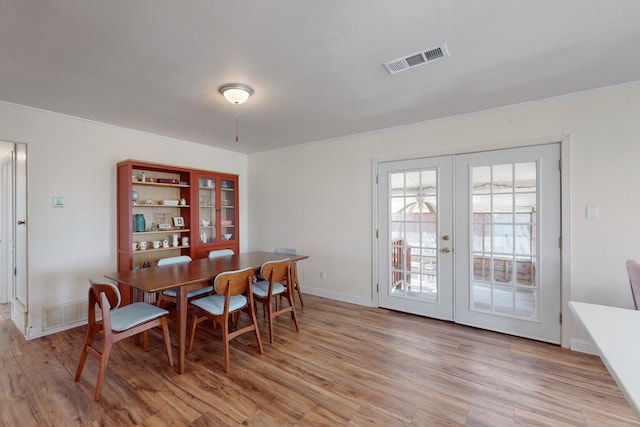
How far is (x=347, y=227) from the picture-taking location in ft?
13.3

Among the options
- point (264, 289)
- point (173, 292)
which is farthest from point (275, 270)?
point (173, 292)

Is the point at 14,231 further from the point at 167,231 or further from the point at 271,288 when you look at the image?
the point at 271,288

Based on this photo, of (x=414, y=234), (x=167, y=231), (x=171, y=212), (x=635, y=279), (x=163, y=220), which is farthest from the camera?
(x=171, y=212)

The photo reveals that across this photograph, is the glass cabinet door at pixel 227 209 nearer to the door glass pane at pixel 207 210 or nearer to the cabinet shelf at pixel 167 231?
the door glass pane at pixel 207 210

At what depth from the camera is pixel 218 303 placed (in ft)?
8.33

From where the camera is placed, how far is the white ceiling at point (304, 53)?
1.56m

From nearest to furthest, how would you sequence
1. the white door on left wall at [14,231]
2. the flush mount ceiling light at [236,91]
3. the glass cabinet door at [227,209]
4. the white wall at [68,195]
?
the flush mount ceiling light at [236,91] < the white wall at [68,195] < the white door on left wall at [14,231] < the glass cabinet door at [227,209]

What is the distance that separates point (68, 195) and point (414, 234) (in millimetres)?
4074

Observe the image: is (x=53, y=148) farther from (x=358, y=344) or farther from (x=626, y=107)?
(x=626, y=107)

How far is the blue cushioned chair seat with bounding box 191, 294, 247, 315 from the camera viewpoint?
8.00ft

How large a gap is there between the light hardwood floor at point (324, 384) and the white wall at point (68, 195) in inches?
25.3

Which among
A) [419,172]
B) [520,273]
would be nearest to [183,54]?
[419,172]

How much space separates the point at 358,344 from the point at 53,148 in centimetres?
385

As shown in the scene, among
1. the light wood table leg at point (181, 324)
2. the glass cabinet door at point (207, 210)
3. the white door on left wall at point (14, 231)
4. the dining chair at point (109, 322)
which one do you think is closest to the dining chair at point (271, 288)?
the light wood table leg at point (181, 324)
